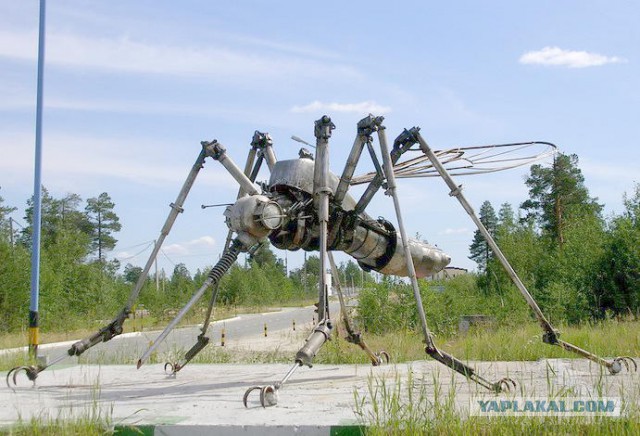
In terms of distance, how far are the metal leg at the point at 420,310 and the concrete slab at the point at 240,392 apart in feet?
0.49

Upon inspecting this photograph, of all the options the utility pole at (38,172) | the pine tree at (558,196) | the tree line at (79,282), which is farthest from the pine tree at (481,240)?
the utility pole at (38,172)

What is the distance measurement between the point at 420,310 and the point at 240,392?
197 cm

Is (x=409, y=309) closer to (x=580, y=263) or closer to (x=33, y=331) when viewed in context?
(x=580, y=263)

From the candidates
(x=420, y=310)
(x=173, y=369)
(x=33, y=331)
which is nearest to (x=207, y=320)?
(x=173, y=369)

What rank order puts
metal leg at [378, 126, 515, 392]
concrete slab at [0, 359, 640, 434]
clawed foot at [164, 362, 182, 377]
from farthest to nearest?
clawed foot at [164, 362, 182, 377]
metal leg at [378, 126, 515, 392]
concrete slab at [0, 359, 640, 434]

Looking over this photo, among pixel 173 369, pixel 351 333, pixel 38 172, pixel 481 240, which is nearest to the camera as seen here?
pixel 173 369

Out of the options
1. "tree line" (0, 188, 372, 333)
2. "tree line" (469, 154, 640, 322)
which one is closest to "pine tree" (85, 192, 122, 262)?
"tree line" (0, 188, 372, 333)

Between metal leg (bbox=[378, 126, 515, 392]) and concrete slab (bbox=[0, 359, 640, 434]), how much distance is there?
15 centimetres

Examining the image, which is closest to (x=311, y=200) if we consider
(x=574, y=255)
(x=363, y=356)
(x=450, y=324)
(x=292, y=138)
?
(x=292, y=138)

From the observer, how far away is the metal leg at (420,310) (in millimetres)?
6109

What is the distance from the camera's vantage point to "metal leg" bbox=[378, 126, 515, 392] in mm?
6109

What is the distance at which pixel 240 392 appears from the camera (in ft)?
21.5

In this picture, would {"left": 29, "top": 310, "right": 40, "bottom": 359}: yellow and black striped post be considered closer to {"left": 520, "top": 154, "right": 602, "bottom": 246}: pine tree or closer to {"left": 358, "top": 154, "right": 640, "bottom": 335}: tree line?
{"left": 358, "top": 154, "right": 640, "bottom": 335}: tree line

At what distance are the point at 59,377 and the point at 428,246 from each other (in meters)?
5.00
